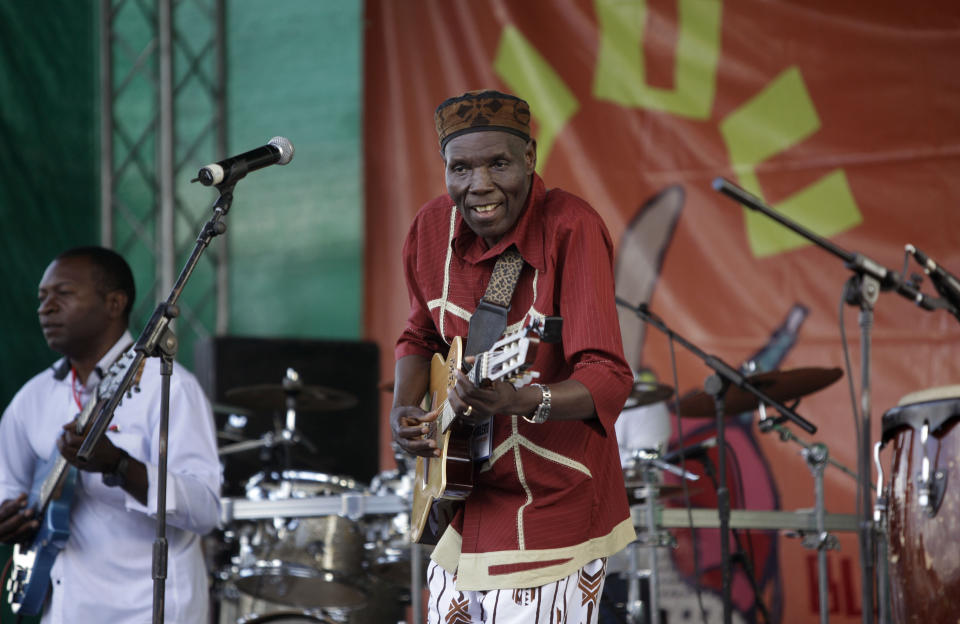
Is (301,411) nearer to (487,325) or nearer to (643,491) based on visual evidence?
(643,491)

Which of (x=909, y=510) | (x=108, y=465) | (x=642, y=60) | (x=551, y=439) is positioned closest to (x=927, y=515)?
(x=909, y=510)

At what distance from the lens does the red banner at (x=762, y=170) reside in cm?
585

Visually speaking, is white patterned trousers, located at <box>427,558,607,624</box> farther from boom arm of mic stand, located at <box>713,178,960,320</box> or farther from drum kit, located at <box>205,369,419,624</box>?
drum kit, located at <box>205,369,419,624</box>

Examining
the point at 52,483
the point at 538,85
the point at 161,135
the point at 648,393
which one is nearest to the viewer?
the point at 52,483

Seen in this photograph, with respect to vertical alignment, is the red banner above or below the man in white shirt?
above

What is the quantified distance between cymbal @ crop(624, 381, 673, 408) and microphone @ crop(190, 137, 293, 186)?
237 cm

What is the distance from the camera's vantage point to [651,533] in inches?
186

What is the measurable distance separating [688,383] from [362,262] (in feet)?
7.50

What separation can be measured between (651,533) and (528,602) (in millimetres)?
2335

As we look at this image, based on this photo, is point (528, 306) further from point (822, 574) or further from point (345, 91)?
point (345, 91)

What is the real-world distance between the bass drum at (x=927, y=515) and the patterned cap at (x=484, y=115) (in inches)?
66.5

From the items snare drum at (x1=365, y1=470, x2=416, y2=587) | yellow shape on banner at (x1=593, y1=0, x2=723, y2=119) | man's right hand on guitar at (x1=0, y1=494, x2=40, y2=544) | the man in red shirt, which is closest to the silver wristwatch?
the man in red shirt

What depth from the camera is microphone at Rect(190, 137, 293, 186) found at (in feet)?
9.84

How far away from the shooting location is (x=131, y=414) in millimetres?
3850
